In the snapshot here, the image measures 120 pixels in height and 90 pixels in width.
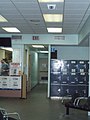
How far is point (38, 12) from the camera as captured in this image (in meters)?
7.46

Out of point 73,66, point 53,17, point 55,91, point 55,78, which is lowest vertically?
point 55,91

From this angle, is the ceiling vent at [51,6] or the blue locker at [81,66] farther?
the blue locker at [81,66]

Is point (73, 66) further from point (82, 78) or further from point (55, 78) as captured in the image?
point (55, 78)

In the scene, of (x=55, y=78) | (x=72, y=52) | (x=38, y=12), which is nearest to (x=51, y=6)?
(x=38, y=12)

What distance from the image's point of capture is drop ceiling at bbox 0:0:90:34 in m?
6.45

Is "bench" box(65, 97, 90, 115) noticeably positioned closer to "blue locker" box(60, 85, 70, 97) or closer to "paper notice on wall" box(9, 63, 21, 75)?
"blue locker" box(60, 85, 70, 97)

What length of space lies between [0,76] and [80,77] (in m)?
3.86

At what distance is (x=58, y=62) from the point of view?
476 inches

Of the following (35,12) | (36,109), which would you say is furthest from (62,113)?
(35,12)

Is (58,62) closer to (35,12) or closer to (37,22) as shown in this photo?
(37,22)

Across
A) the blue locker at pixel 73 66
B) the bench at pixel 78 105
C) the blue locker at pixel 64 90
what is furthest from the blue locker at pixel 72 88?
the bench at pixel 78 105

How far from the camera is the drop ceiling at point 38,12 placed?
254 inches

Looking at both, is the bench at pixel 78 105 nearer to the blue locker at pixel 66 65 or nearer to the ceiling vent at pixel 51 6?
the ceiling vent at pixel 51 6

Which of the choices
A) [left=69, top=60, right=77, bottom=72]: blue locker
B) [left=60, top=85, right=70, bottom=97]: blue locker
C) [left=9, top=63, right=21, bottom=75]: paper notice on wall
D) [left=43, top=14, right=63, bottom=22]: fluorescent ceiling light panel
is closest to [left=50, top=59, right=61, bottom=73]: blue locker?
[left=69, top=60, right=77, bottom=72]: blue locker
